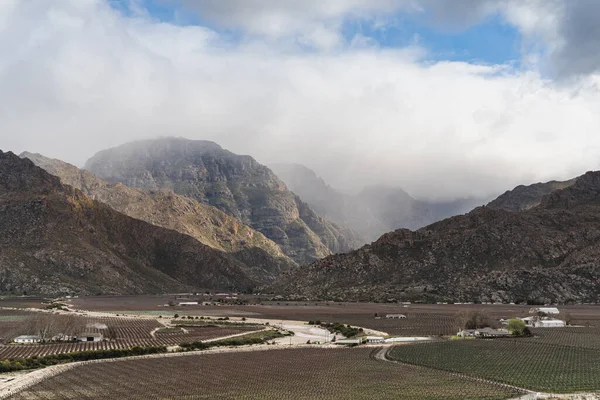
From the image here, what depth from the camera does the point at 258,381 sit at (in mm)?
81938

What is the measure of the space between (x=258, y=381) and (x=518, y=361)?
46.3 meters

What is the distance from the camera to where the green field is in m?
79.3

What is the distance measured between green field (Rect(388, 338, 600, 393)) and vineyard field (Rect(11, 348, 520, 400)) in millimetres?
5655

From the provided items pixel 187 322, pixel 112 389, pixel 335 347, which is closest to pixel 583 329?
pixel 335 347

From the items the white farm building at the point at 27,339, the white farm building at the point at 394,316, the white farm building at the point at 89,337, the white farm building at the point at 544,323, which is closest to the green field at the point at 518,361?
the white farm building at the point at 544,323

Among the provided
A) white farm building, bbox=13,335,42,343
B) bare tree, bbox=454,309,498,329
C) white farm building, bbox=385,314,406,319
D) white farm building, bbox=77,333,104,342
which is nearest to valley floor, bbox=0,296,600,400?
bare tree, bbox=454,309,498,329

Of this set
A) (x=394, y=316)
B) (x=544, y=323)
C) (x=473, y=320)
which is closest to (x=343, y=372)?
(x=473, y=320)

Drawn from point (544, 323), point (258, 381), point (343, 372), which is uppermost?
point (544, 323)

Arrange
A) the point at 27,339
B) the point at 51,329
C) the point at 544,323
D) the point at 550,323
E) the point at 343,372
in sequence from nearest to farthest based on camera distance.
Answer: the point at 343,372
the point at 27,339
the point at 51,329
the point at 544,323
the point at 550,323

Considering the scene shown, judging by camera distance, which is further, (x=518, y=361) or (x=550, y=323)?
(x=550, y=323)

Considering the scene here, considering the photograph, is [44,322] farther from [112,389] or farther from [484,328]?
[484,328]

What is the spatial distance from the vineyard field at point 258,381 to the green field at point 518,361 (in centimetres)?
566

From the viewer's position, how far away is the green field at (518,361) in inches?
3123

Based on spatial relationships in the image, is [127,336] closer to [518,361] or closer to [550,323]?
[518,361]
